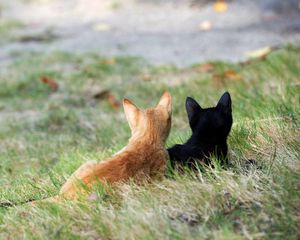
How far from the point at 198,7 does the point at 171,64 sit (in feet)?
11.9

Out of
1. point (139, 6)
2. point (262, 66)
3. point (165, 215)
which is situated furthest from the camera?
point (139, 6)

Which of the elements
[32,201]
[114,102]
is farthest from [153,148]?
[114,102]

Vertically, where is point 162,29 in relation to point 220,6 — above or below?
below

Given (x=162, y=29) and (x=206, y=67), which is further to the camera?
(x=162, y=29)

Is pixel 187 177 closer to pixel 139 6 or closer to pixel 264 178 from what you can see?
pixel 264 178

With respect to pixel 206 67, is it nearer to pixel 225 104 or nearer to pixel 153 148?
pixel 225 104

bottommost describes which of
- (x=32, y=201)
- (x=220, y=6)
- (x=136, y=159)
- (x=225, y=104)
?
(x=32, y=201)

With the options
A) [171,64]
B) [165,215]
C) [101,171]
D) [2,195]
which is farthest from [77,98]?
[165,215]

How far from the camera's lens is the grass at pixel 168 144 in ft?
9.21

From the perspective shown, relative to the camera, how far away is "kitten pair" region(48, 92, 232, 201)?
327cm

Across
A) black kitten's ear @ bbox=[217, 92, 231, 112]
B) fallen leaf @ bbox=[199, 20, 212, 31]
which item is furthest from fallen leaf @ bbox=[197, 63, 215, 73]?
black kitten's ear @ bbox=[217, 92, 231, 112]

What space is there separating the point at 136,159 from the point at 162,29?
740 cm

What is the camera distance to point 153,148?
11.5 feet

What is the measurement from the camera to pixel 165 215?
2.82 meters
